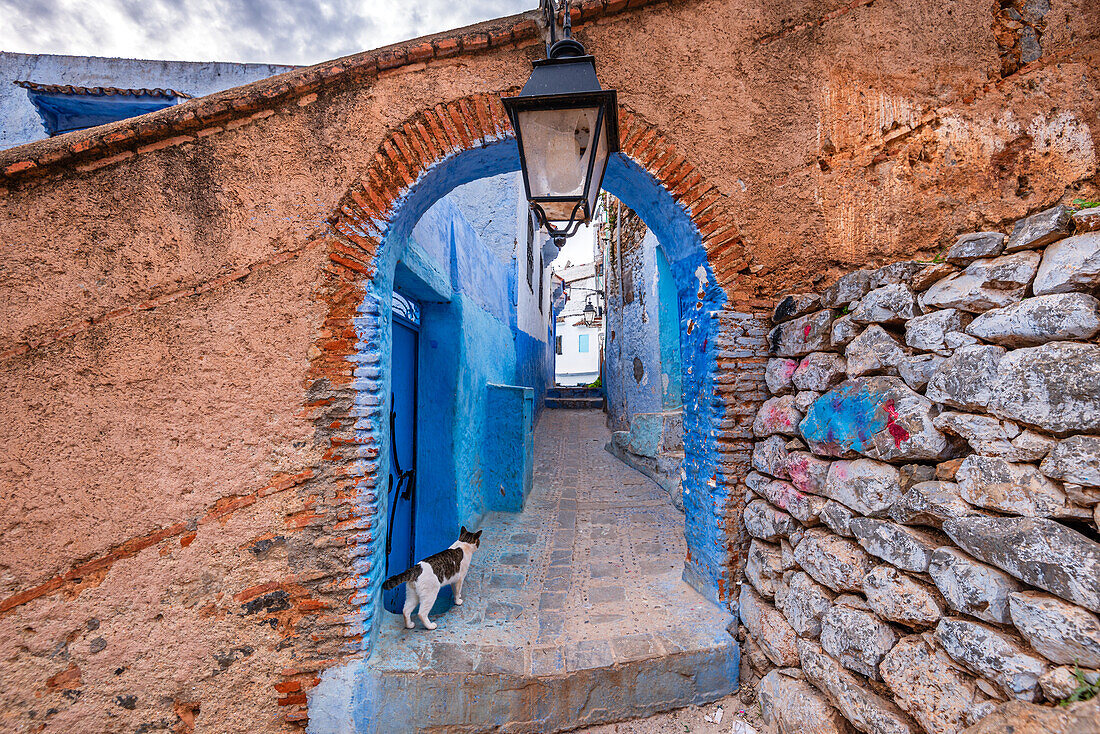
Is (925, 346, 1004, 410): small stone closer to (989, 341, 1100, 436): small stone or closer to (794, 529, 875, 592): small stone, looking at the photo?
(989, 341, 1100, 436): small stone

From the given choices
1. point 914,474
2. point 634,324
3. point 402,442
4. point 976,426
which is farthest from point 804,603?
point 634,324

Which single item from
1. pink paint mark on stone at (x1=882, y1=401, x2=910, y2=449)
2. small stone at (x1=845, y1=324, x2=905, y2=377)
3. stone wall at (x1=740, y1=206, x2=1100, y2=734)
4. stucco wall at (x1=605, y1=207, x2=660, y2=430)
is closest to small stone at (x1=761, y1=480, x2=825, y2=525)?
stone wall at (x1=740, y1=206, x2=1100, y2=734)

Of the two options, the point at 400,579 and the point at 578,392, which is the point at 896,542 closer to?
the point at 400,579

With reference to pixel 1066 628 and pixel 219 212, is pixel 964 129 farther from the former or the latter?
pixel 219 212

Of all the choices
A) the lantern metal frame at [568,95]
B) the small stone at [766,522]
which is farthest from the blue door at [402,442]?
the small stone at [766,522]

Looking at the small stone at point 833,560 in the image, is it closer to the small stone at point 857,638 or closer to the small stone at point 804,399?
the small stone at point 857,638

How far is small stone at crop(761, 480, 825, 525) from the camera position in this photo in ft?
7.43

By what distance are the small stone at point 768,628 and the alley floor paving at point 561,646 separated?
0.16 m

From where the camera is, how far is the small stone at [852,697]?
5.60 feet

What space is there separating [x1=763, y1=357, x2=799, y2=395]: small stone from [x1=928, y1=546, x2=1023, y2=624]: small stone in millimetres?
1179

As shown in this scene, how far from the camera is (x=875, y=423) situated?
195cm

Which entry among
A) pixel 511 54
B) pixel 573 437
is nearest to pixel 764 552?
pixel 511 54

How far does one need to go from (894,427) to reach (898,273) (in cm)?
74

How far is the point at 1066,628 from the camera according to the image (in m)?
1.24
